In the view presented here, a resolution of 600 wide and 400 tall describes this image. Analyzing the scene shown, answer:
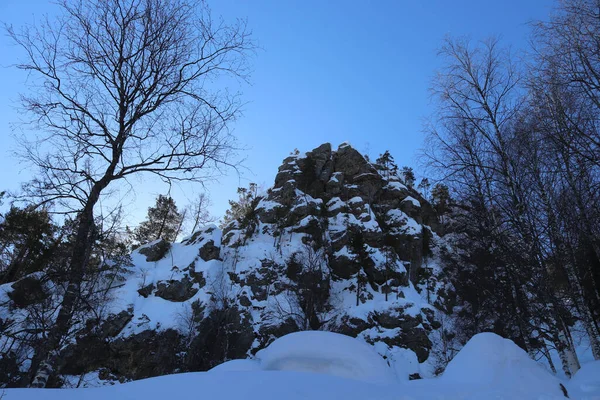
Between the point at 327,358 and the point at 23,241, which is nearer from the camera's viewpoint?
the point at 327,358

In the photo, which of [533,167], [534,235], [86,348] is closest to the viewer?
[534,235]

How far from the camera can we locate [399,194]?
38.0 m

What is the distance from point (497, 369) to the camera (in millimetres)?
3984

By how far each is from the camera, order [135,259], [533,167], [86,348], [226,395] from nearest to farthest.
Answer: [226,395], [533,167], [86,348], [135,259]

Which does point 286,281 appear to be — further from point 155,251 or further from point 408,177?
point 408,177

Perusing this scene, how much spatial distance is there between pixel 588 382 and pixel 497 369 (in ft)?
7.01

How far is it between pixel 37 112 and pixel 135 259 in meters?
28.4

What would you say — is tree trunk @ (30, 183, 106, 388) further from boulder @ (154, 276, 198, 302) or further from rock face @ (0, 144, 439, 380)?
boulder @ (154, 276, 198, 302)

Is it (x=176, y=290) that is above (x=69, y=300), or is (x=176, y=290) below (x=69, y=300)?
above

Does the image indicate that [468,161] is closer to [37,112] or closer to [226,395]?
[226,395]

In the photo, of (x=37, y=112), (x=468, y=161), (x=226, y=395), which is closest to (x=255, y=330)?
(x=468, y=161)

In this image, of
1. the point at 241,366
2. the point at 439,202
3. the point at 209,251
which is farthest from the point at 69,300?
the point at 439,202

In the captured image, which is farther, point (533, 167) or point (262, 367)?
point (533, 167)

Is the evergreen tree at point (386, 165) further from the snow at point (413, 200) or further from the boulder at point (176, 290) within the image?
the boulder at point (176, 290)
